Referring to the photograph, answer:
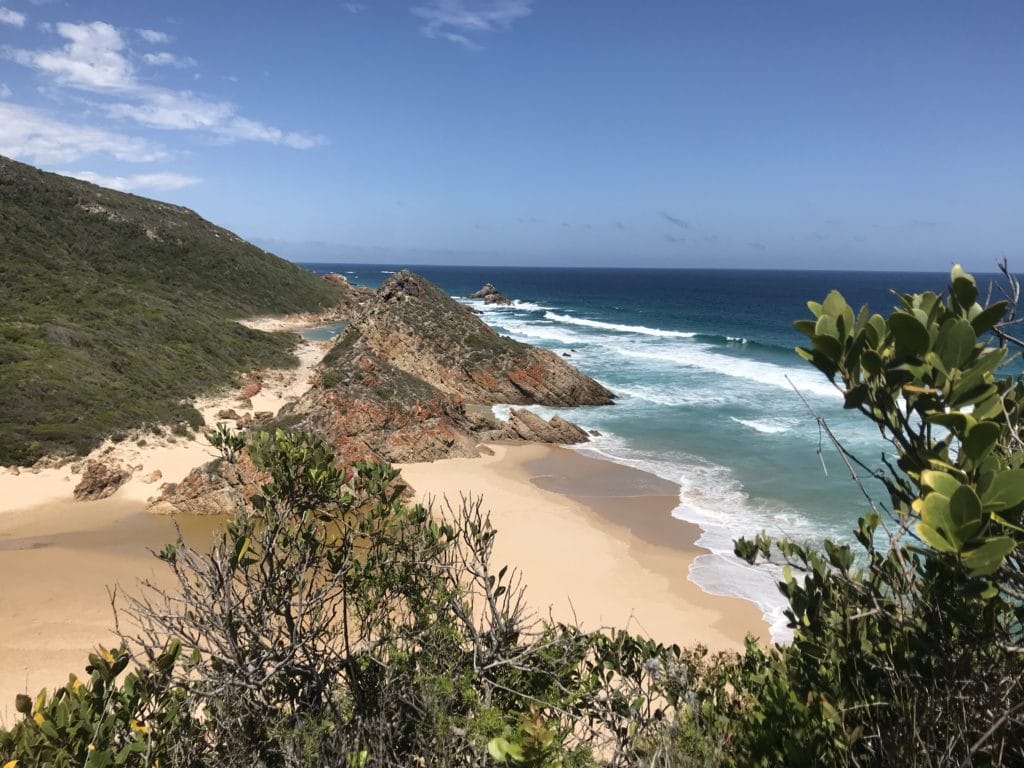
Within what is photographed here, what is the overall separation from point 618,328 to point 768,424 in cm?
3150

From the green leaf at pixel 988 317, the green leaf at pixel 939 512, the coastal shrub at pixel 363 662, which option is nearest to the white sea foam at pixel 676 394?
the coastal shrub at pixel 363 662

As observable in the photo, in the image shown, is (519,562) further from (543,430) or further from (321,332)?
(321,332)

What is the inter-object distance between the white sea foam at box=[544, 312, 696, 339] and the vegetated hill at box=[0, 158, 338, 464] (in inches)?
947

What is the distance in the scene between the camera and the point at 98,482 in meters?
13.5

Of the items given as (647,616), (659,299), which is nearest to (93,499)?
(647,616)

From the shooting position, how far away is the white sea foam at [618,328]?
48.2 meters

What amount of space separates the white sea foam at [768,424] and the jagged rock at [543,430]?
6.36 meters

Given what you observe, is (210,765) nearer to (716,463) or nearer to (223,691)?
(223,691)

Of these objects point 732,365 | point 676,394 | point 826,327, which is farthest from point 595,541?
point 732,365

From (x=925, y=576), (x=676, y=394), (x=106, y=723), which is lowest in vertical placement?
(x=676, y=394)

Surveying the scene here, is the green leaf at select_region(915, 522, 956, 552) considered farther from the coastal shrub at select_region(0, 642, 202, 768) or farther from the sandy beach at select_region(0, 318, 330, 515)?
the sandy beach at select_region(0, 318, 330, 515)

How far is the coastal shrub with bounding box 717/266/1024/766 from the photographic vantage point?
1.74 meters

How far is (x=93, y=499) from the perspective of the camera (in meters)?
13.3

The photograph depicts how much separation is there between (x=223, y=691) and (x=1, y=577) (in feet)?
32.0
